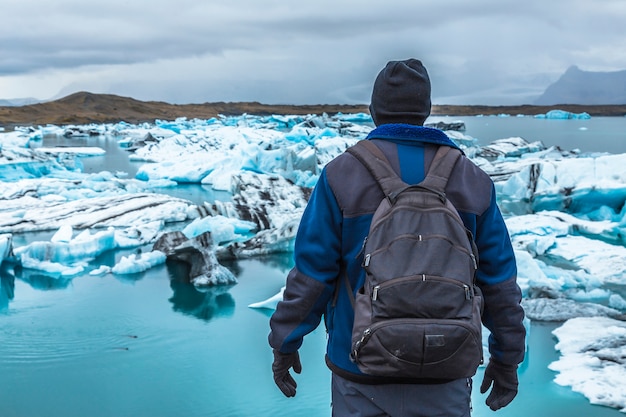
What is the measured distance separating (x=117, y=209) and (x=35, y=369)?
5.39 meters

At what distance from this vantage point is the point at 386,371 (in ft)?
3.88

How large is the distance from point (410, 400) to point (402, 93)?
0.67 m

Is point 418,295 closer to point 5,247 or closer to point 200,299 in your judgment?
point 200,299

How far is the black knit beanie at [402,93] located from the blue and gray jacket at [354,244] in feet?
0.20

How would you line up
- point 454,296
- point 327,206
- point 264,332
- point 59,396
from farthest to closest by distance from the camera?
point 264,332 < point 59,396 < point 327,206 < point 454,296

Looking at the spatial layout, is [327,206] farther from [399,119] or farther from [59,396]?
[59,396]

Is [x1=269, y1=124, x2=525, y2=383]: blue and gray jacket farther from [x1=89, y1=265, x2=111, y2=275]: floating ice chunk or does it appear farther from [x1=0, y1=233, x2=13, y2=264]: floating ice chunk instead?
[x1=0, y1=233, x2=13, y2=264]: floating ice chunk

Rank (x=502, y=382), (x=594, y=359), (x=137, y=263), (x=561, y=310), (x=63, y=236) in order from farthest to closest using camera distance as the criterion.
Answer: (x=63, y=236)
(x=137, y=263)
(x=561, y=310)
(x=594, y=359)
(x=502, y=382)

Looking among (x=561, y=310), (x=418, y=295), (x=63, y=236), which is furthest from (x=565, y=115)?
(x=418, y=295)

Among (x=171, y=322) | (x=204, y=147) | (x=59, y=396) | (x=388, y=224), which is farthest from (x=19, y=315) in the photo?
(x=204, y=147)

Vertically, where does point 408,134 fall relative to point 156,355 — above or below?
above

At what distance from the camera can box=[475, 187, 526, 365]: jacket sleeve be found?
136 cm

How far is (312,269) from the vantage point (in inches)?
51.9

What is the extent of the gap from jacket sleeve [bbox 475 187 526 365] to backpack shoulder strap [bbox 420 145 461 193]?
0.13m
